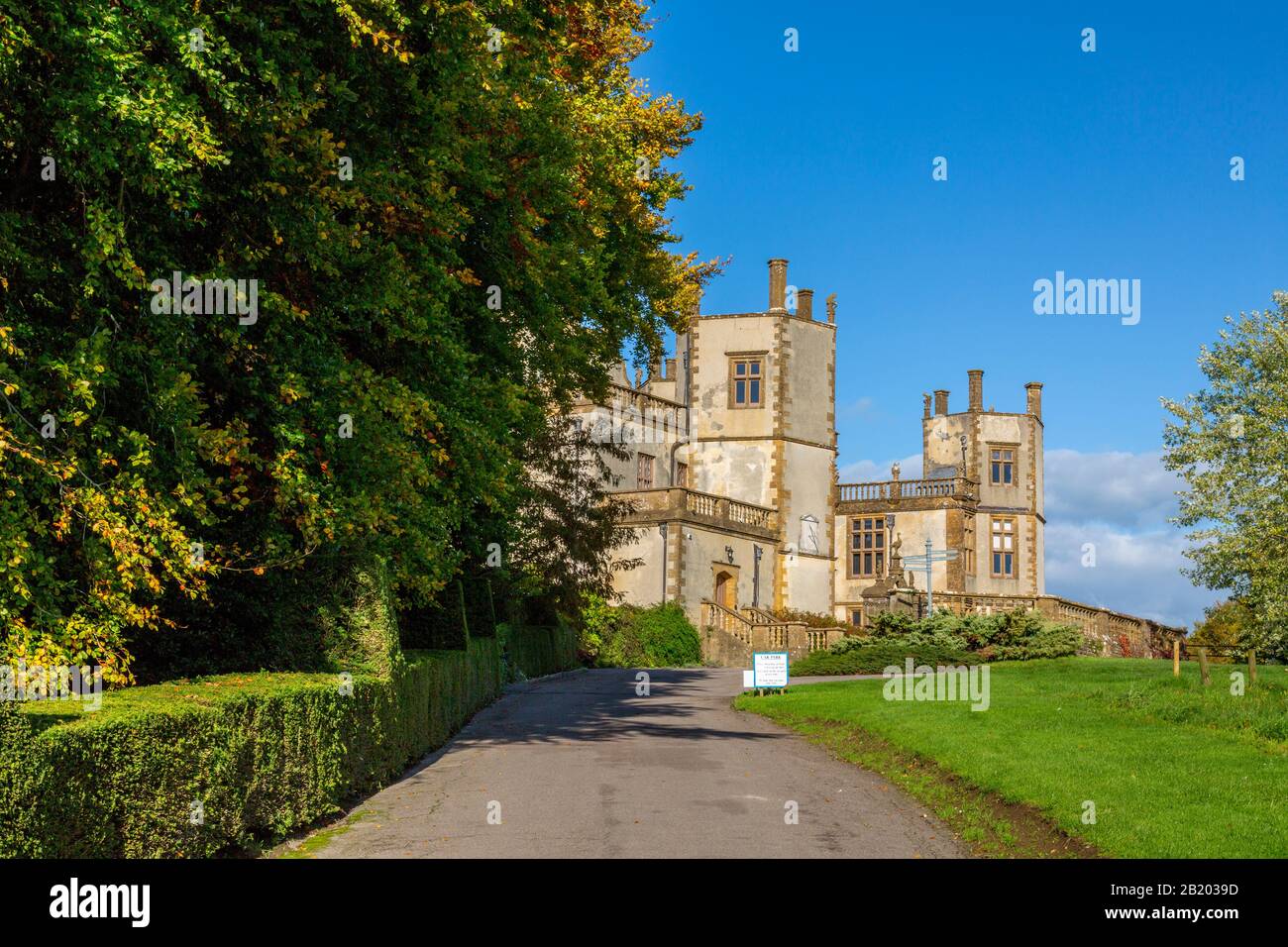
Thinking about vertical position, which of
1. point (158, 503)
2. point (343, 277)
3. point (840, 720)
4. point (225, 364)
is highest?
point (343, 277)

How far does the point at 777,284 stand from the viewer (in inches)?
2251

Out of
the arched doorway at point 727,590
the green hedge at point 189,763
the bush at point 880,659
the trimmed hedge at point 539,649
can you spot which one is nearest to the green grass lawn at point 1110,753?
the green hedge at point 189,763

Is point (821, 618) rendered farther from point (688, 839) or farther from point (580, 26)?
point (688, 839)

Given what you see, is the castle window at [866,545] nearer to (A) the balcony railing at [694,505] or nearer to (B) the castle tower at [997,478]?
(B) the castle tower at [997,478]

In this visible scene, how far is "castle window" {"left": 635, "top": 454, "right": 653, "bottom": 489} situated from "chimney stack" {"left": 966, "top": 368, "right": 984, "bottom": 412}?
23585 mm

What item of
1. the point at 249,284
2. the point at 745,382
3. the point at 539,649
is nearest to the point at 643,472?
the point at 745,382

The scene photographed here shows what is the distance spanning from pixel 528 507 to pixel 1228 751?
26137mm

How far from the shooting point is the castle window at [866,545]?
2490 inches

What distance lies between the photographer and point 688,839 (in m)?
11.6

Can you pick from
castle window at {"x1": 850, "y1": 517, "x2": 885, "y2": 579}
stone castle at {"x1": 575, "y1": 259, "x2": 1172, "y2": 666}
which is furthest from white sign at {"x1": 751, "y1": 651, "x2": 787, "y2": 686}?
castle window at {"x1": 850, "y1": 517, "x2": 885, "y2": 579}

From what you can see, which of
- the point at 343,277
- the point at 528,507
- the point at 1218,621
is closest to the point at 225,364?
the point at 343,277

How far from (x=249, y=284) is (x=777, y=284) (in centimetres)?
4529

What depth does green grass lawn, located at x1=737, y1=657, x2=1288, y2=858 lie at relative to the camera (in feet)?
37.0

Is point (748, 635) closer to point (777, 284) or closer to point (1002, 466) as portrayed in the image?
point (777, 284)
